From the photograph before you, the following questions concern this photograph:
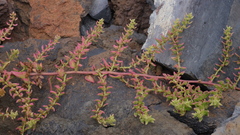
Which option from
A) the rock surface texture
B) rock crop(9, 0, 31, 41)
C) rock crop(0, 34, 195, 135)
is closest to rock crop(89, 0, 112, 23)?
rock crop(9, 0, 31, 41)

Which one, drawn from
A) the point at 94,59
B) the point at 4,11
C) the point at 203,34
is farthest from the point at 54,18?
the point at 203,34

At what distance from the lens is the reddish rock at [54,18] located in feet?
11.4

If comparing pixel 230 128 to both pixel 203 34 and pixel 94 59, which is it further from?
pixel 94 59

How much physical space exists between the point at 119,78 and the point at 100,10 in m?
1.26

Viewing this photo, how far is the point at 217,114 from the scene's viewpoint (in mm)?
2443

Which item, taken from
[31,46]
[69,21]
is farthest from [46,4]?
[31,46]

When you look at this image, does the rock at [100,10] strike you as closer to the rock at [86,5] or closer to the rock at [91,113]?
the rock at [86,5]

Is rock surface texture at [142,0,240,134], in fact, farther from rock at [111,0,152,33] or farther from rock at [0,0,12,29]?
rock at [0,0,12,29]

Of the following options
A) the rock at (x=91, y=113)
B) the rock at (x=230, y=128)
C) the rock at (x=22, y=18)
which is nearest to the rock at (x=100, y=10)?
the rock at (x=22, y=18)

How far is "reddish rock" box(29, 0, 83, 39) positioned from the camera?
11.4 feet

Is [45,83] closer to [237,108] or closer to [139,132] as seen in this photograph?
[139,132]

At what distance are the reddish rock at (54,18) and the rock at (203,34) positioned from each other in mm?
890

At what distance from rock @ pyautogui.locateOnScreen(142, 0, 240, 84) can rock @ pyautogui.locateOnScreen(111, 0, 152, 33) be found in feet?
2.32

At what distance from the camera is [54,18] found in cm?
350
